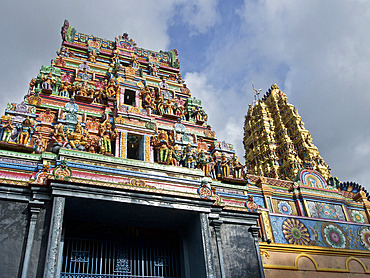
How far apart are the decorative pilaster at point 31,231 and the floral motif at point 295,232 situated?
960 centimetres

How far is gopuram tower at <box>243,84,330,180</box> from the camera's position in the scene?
3572 centimetres

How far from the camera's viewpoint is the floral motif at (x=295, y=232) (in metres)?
14.8

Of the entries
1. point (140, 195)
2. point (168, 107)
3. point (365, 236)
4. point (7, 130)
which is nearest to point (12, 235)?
point (140, 195)

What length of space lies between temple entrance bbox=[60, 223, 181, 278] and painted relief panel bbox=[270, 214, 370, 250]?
15.3 feet

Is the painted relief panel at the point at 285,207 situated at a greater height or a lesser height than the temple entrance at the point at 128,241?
greater

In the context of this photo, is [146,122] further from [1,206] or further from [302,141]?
[302,141]

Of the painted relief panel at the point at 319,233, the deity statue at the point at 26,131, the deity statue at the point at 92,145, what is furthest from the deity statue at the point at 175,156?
the deity statue at the point at 26,131

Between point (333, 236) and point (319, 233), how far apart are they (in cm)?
74

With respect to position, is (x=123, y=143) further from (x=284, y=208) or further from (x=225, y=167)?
(x=284, y=208)

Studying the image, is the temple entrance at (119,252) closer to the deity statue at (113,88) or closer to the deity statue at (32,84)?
the deity statue at (113,88)

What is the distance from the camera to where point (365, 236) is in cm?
1647

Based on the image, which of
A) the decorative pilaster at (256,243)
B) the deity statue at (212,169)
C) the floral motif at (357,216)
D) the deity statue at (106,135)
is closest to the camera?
the decorative pilaster at (256,243)

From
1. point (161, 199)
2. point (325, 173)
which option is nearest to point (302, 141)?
point (325, 173)

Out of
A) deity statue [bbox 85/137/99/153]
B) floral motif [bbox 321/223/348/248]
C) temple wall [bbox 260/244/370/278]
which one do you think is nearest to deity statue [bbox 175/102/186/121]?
deity statue [bbox 85/137/99/153]
